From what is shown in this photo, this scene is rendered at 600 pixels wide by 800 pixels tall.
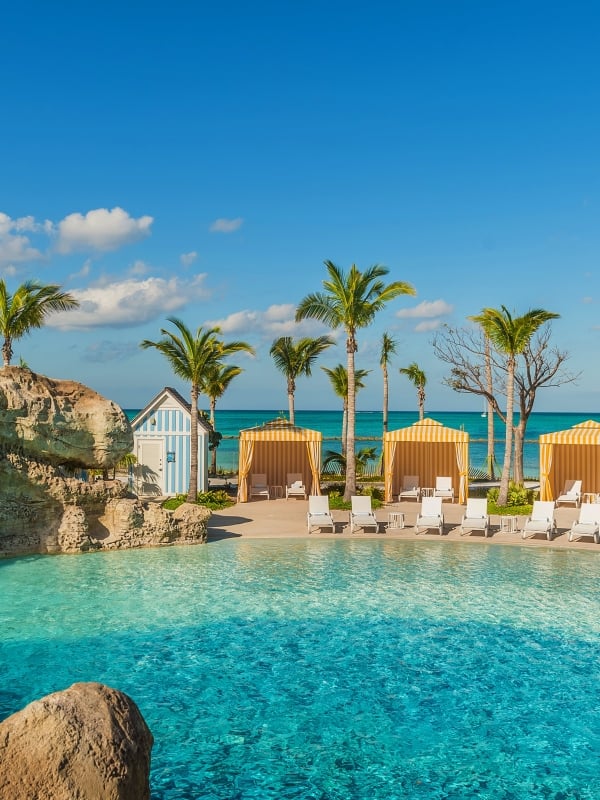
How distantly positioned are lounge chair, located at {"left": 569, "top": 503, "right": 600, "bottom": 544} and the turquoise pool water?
1621 mm

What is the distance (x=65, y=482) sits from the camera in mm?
16672

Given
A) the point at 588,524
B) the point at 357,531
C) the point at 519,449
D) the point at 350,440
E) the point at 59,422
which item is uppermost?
the point at 59,422

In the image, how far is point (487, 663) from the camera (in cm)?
985

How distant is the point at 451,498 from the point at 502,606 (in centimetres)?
1328

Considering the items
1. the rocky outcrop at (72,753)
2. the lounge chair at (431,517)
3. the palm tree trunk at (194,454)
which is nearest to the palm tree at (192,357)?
the palm tree trunk at (194,454)

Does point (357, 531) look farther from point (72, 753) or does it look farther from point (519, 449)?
point (72, 753)

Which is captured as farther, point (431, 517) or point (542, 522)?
point (431, 517)

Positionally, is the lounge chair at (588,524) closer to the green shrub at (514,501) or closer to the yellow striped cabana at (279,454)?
the green shrub at (514,501)

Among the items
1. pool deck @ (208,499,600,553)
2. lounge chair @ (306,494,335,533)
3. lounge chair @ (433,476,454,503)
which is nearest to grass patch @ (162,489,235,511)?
pool deck @ (208,499,600,553)

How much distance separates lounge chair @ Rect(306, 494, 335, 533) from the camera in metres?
19.0

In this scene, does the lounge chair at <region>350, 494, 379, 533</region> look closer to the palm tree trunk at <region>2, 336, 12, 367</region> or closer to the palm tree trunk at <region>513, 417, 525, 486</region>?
the palm tree trunk at <region>513, 417, 525, 486</region>

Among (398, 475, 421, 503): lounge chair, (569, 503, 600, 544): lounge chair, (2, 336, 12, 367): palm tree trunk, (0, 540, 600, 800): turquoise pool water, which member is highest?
(2, 336, 12, 367): palm tree trunk

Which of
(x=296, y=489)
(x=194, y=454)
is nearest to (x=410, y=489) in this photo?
(x=296, y=489)

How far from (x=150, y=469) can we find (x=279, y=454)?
546cm
